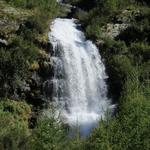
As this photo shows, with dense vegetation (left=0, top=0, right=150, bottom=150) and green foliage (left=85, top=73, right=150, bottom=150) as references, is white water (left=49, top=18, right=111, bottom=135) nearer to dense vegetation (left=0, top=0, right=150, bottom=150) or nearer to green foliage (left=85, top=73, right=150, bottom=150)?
dense vegetation (left=0, top=0, right=150, bottom=150)

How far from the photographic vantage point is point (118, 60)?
4178 centimetres

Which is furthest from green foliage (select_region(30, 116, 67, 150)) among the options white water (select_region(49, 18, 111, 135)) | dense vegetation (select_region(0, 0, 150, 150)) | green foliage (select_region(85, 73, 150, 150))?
white water (select_region(49, 18, 111, 135))

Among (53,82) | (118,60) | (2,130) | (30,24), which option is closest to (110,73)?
(118,60)

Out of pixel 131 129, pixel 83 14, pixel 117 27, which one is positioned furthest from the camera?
pixel 83 14

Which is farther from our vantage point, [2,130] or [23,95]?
[23,95]

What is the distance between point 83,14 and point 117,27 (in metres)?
4.31

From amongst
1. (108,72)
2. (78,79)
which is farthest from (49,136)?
(108,72)

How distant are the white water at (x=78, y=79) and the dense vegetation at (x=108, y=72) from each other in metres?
0.79

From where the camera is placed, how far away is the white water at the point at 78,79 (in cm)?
3862

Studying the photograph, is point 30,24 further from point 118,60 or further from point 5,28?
point 118,60

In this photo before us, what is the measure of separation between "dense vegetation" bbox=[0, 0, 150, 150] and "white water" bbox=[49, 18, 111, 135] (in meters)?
0.79

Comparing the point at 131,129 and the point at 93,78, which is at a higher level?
the point at 131,129

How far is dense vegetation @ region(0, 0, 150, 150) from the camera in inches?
836

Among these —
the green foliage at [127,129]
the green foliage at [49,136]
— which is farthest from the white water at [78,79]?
the green foliage at [127,129]
